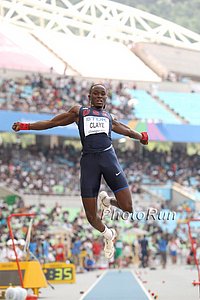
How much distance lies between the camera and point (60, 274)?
22.0 m

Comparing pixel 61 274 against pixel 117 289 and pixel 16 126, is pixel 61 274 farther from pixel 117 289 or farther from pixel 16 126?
pixel 16 126

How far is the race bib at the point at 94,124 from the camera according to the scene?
35.2 feet

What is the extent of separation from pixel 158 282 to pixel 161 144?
22.7 metres

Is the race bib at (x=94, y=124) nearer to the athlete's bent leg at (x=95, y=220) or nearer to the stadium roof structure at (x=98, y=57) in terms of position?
the athlete's bent leg at (x=95, y=220)

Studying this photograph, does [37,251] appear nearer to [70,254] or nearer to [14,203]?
[70,254]

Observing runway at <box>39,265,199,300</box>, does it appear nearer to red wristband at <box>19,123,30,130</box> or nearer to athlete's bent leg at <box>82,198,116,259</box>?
athlete's bent leg at <box>82,198,116,259</box>

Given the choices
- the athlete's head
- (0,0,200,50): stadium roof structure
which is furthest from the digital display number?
(0,0,200,50): stadium roof structure

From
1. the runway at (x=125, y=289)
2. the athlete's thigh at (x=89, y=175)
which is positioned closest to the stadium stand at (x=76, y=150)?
the runway at (x=125, y=289)

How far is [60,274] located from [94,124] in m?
11.8

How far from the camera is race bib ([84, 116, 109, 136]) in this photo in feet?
35.2

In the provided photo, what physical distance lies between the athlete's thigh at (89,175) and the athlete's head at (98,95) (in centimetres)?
65

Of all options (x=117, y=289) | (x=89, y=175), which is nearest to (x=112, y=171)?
(x=89, y=175)

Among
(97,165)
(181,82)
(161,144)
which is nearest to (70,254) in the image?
(161,144)

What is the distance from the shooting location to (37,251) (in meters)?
25.6
